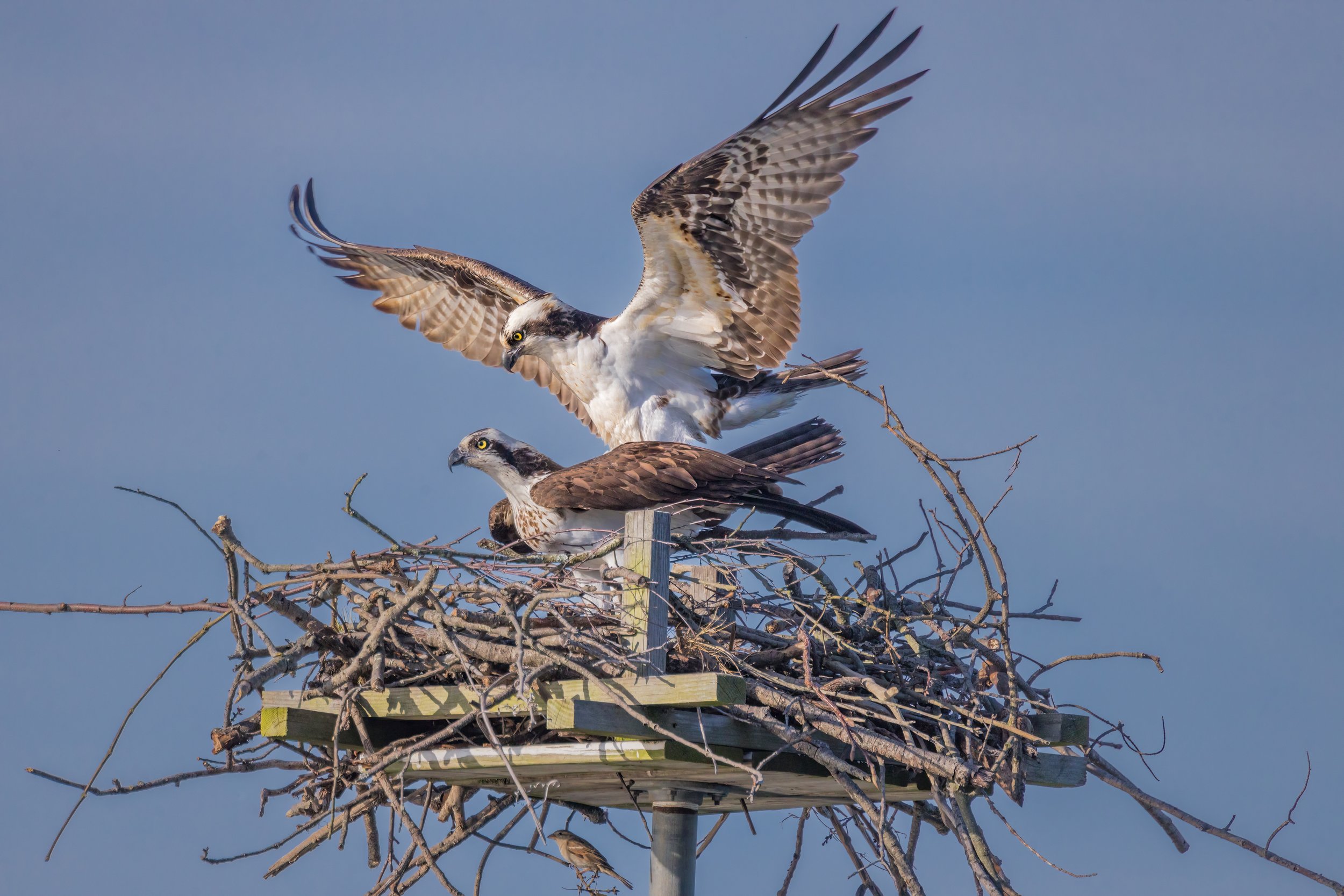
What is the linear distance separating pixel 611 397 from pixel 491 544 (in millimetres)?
1381

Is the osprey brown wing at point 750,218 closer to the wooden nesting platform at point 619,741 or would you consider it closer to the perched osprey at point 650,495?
the perched osprey at point 650,495

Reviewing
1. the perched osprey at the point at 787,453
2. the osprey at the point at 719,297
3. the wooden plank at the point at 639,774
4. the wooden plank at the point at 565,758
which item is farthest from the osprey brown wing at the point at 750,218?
the wooden plank at the point at 565,758

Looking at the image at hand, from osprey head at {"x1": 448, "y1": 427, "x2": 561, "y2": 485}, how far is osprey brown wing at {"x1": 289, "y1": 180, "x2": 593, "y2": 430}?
170cm

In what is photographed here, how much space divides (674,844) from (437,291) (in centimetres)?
462

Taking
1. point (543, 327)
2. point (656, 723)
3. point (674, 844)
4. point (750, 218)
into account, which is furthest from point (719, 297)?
point (656, 723)

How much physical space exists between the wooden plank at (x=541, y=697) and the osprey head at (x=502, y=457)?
188 cm

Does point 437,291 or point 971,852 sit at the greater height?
point 437,291

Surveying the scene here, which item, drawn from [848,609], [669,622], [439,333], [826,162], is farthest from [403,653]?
[439,333]

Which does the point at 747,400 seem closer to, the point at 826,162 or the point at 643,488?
the point at 826,162

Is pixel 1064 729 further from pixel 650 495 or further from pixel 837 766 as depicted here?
pixel 650 495

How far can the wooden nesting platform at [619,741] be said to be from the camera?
389 cm

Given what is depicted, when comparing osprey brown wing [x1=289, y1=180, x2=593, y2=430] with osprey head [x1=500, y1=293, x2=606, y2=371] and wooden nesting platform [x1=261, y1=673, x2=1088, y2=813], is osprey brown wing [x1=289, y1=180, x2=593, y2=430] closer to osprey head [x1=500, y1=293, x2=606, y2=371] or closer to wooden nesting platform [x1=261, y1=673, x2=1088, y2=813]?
osprey head [x1=500, y1=293, x2=606, y2=371]

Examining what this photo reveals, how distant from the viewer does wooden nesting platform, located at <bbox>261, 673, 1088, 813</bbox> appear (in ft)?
12.8

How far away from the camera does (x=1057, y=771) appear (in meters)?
4.77
